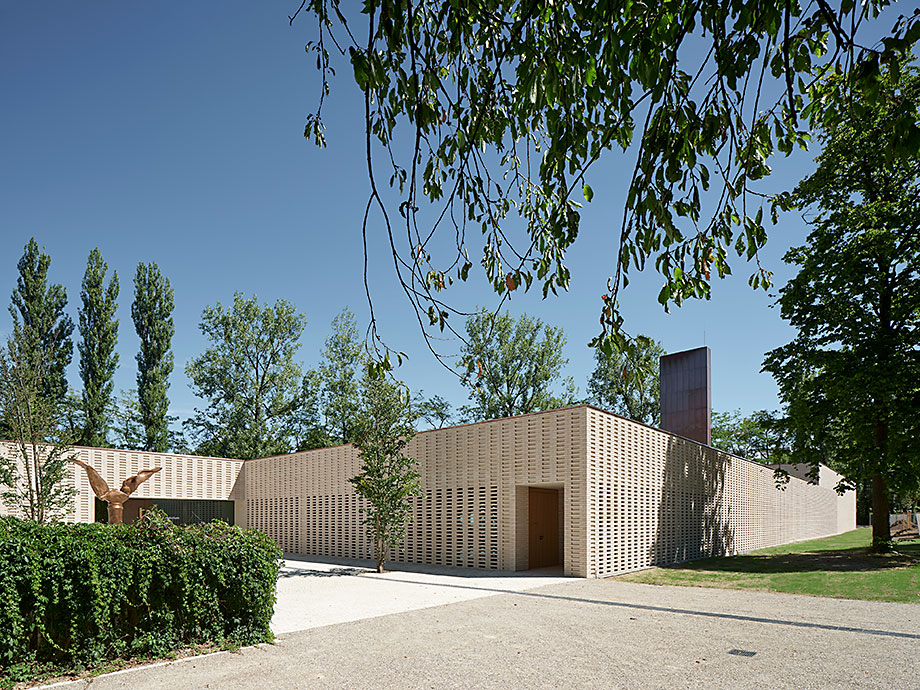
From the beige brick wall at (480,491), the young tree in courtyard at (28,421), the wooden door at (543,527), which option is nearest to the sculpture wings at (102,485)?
the young tree in courtyard at (28,421)

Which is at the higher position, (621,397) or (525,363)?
(525,363)

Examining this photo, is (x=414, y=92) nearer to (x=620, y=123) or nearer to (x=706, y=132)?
(x=620, y=123)

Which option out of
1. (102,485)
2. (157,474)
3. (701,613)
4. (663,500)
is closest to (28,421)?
(102,485)

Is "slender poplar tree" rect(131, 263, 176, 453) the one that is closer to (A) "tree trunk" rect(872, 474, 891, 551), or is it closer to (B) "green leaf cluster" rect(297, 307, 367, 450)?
(B) "green leaf cluster" rect(297, 307, 367, 450)

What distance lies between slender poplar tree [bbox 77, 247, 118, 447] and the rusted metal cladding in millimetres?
25375

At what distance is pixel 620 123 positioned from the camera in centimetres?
361

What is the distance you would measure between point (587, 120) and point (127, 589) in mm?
6433

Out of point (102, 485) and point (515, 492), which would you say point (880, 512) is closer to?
point (515, 492)

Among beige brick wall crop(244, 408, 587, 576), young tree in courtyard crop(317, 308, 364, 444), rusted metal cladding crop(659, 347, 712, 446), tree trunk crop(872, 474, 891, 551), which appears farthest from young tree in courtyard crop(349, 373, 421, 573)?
young tree in courtyard crop(317, 308, 364, 444)

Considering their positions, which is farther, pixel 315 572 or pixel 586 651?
pixel 315 572

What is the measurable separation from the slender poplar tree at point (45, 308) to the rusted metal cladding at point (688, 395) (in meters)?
27.0

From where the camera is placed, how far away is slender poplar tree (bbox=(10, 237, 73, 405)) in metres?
31.7

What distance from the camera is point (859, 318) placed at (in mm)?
20000

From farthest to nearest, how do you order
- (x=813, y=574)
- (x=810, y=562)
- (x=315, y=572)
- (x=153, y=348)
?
(x=153, y=348), (x=810, y=562), (x=315, y=572), (x=813, y=574)
